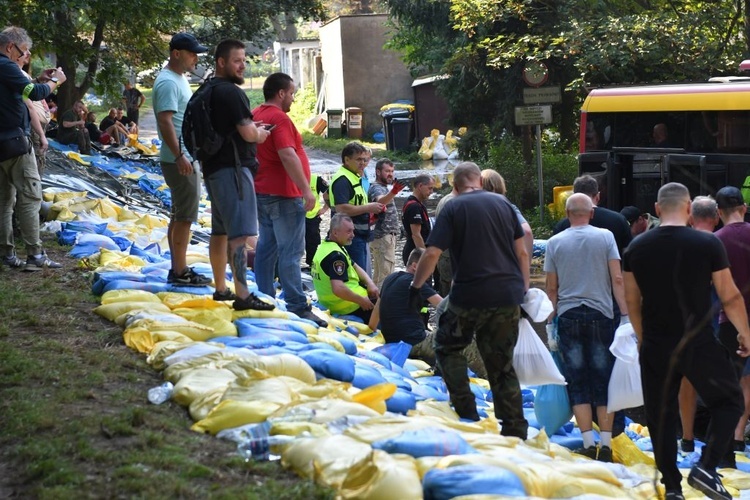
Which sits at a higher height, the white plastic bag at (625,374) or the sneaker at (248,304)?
the sneaker at (248,304)

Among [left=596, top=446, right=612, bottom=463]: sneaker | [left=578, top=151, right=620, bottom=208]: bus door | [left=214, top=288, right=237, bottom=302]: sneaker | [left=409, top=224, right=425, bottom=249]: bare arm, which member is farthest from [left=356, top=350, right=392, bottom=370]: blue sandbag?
[left=578, top=151, right=620, bottom=208]: bus door

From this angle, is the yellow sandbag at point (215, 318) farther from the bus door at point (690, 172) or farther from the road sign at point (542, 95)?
the road sign at point (542, 95)

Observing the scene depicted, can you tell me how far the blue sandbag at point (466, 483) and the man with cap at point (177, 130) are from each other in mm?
3741

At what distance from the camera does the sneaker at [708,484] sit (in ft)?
19.1

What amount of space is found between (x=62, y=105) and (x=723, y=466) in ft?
53.0

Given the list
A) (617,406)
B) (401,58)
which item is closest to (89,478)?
(617,406)

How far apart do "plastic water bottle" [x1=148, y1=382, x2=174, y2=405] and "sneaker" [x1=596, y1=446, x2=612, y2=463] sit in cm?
270

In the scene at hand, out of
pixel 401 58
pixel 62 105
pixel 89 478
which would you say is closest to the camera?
pixel 89 478

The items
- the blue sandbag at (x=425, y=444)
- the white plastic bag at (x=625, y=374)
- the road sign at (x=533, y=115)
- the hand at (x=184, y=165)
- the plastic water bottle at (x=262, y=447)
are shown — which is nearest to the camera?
the blue sandbag at (x=425, y=444)

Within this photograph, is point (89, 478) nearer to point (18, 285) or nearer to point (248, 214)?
point (248, 214)

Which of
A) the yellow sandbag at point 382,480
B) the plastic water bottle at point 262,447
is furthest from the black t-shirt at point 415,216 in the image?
the yellow sandbag at point 382,480

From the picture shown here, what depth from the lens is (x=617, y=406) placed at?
691 centimetres

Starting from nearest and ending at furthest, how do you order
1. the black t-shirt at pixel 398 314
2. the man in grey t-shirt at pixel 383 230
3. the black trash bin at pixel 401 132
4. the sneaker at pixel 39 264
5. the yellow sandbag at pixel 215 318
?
the yellow sandbag at pixel 215 318, the black t-shirt at pixel 398 314, the sneaker at pixel 39 264, the man in grey t-shirt at pixel 383 230, the black trash bin at pixel 401 132

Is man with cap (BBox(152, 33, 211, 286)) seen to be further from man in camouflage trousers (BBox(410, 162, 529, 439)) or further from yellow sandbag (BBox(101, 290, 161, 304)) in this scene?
man in camouflage trousers (BBox(410, 162, 529, 439))
